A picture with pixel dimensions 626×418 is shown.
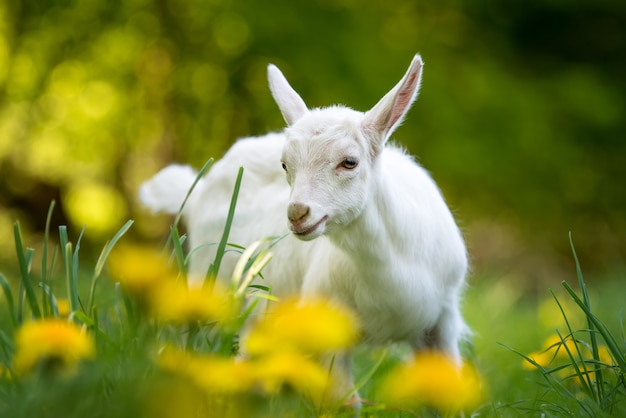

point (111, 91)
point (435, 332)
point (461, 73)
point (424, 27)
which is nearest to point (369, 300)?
point (435, 332)

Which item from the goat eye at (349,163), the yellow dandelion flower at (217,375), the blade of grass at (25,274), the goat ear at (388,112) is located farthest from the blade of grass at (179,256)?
the goat ear at (388,112)

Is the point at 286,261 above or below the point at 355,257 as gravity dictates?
below

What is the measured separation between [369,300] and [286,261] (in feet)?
2.05

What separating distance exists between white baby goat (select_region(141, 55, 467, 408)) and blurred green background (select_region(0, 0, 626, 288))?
3915 millimetres

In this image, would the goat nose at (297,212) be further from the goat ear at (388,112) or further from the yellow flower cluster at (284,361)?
the yellow flower cluster at (284,361)

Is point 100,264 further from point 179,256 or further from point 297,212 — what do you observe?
point 297,212

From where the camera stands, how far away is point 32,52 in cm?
855

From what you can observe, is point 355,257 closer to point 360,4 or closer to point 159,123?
point 360,4

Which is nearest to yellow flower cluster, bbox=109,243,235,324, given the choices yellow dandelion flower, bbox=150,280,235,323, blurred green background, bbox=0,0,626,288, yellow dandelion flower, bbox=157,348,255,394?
yellow dandelion flower, bbox=150,280,235,323

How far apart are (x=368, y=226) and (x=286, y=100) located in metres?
0.61

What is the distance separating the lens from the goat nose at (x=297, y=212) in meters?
2.61

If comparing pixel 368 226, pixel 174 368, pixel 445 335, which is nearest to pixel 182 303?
pixel 174 368

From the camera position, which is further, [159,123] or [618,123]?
[159,123]

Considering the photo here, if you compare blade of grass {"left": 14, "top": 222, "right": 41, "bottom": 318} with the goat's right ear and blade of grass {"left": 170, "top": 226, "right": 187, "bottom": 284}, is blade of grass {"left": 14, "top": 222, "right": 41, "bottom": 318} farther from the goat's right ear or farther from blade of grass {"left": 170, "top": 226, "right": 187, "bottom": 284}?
the goat's right ear
